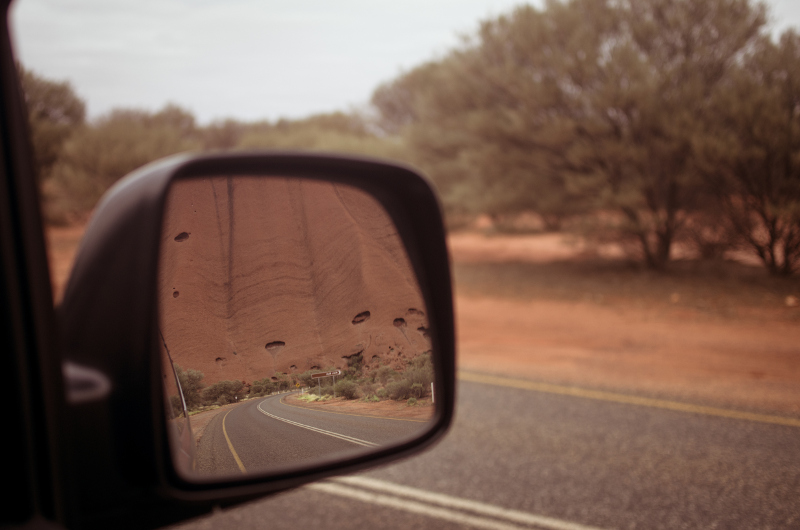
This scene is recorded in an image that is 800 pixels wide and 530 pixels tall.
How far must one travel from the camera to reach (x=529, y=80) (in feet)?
60.4

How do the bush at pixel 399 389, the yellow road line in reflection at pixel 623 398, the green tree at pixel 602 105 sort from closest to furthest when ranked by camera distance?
the bush at pixel 399 389 → the yellow road line in reflection at pixel 623 398 → the green tree at pixel 602 105

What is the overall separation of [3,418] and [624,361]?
30.5ft

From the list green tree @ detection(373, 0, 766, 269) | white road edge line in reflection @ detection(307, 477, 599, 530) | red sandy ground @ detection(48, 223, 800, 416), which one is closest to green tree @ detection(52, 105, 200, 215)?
red sandy ground @ detection(48, 223, 800, 416)

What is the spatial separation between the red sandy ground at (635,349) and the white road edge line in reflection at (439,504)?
3.07m

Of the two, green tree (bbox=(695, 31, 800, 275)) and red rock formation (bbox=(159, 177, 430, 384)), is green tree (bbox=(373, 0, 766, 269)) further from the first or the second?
red rock formation (bbox=(159, 177, 430, 384))

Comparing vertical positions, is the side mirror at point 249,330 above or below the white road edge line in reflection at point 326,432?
above

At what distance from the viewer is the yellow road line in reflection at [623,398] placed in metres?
5.99

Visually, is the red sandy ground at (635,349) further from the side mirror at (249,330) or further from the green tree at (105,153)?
the side mirror at (249,330)

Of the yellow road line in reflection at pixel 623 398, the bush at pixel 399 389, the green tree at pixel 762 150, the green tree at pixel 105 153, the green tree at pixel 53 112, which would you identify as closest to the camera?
the bush at pixel 399 389

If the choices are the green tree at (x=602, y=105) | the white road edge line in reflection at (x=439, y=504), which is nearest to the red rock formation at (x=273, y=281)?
the white road edge line in reflection at (x=439, y=504)

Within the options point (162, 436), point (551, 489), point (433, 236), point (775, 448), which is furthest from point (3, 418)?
point (775, 448)

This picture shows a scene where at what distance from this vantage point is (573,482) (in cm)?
439

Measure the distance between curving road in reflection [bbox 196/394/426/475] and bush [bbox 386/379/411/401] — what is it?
0.08 m

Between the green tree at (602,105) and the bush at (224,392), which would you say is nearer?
the bush at (224,392)
